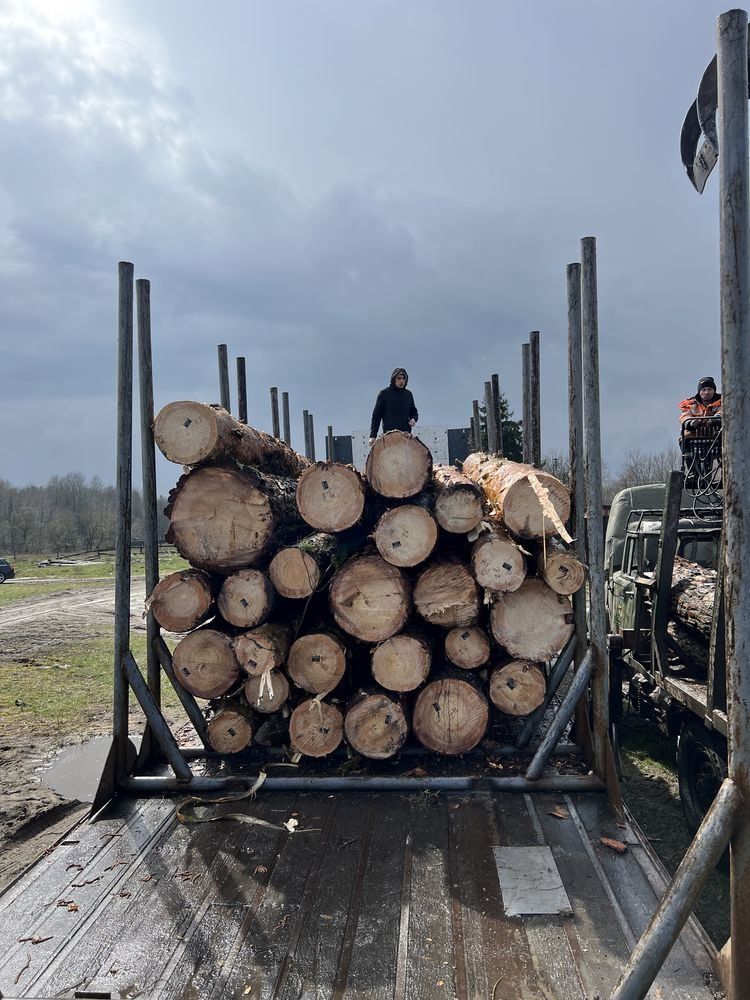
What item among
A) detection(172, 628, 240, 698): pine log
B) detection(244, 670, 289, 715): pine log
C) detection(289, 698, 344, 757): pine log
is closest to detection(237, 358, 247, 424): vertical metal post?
detection(172, 628, 240, 698): pine log

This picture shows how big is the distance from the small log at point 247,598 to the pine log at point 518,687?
4.97 ft

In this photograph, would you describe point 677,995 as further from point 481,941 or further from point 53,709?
point 53,709

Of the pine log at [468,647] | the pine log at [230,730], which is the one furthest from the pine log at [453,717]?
the pine log at [230,730]

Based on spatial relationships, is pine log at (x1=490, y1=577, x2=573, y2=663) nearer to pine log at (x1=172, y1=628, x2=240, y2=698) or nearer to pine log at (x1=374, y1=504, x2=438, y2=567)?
pine log at (x1=374, y1=504, x2=438, y2=567)

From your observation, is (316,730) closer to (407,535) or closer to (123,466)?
(407,535)

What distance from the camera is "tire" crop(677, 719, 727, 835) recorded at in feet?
13.4

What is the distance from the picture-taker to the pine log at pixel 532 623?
4.06 m

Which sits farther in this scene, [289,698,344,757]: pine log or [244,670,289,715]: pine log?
[244,670,289,715]: pine log

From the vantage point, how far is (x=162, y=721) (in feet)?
13.4

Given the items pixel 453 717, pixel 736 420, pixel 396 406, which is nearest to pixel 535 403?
pixel 396 406

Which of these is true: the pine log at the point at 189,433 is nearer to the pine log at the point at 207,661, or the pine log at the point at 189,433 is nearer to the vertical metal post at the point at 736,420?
the pine log at the point at 207,661

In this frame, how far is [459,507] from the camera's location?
3.98 m

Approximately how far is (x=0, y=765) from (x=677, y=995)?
565 cm

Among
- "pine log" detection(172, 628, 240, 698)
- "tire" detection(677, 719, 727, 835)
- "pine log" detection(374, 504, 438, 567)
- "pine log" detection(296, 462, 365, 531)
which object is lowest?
"tire" detection(677, 719, 727, 835)
